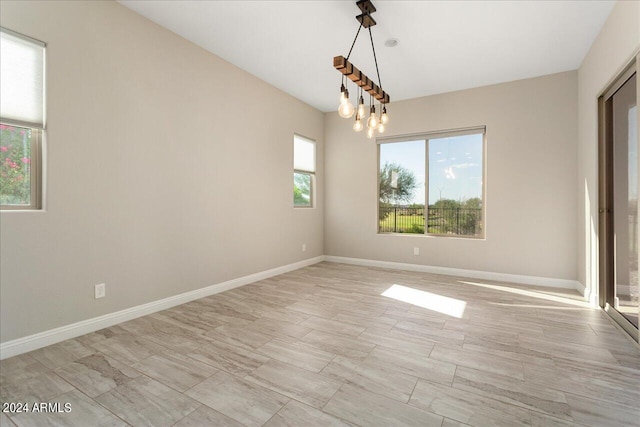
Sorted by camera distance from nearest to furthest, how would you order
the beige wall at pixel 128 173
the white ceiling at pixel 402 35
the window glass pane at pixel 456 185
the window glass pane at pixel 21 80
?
the window glass pane at pixel 21 80, the beige wall at pixel 128 173, the white ceiling at pixel 402 35, the window glass pane at pixel 456 185

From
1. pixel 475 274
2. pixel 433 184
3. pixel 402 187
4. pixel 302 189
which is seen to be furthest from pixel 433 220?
pixel 302 189

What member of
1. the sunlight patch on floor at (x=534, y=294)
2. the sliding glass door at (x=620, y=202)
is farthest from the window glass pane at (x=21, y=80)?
the sunlight patch on floor at (x=534, y=294)

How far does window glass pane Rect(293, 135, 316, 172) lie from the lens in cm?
537

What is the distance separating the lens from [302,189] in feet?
18.3

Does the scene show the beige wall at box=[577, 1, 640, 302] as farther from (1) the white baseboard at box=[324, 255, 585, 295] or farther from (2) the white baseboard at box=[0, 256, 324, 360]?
(2) the white baseboard at box=[0, 256, 324, 360]

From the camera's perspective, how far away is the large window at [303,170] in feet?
17.6

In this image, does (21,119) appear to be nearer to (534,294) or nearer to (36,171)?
(36,171)

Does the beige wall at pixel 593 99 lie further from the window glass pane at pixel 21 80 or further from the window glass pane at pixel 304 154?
the window glass pane at pixel 21 80

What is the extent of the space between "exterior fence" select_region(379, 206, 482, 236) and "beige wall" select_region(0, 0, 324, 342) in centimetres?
236

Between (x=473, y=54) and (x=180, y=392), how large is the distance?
433 centimetres

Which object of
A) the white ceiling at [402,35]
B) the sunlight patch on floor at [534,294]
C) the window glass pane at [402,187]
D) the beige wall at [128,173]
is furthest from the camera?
the window glass pane at [402,187]

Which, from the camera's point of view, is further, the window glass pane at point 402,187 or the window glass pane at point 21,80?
the window glass pane at point 402,187

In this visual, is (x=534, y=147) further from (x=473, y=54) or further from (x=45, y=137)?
(x=45, y=137)

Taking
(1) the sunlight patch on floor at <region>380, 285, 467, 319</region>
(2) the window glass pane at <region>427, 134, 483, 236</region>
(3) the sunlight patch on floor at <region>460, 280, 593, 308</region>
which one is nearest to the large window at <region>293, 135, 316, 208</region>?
(2) the window glass pane at <region>427, 134, 483, 236</region>
